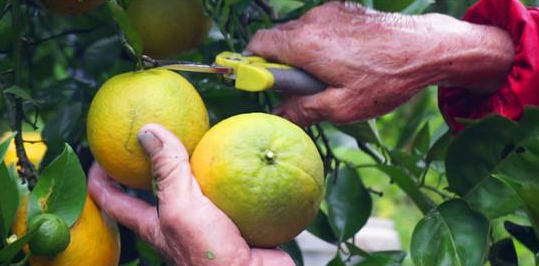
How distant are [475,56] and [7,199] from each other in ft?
1.93

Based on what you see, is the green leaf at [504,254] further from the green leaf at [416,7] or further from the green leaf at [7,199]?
the green leaf at [7,199]

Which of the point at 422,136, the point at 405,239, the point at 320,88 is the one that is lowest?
the point at 405,239

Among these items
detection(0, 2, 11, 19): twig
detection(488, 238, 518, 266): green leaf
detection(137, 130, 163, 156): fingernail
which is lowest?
detection(488, 238, 518, 266): green leaf

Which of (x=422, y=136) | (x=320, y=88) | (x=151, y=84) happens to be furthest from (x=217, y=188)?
(x=422, y=136)

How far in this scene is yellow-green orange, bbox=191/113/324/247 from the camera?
0.83 m

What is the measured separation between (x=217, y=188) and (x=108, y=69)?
26.6 inches

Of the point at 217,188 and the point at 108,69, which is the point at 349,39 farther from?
the point at 108,69

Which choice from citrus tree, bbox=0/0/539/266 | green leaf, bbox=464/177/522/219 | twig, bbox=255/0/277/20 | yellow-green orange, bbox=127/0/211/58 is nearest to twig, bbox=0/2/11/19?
citrus tree, bbox=0/0/539/266

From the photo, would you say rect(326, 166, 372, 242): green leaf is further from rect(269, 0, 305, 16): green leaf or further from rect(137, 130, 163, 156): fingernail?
rect(137, 130, 163, 156): fingernail

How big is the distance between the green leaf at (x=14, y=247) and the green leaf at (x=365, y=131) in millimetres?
538

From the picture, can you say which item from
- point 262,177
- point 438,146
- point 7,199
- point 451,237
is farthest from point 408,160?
point 7,199

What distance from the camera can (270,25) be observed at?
49.8 inches

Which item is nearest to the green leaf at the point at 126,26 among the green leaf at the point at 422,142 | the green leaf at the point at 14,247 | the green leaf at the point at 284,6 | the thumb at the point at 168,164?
the thumb at the point at 168,164

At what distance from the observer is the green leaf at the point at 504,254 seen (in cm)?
118
